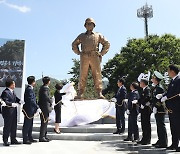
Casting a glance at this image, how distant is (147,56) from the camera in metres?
25.2

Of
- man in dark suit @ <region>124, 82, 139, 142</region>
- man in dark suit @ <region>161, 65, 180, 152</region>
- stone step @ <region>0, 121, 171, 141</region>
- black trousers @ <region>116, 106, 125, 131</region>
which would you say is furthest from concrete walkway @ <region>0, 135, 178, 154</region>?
black trousers @ <region>116, 106, 125, 131</region>

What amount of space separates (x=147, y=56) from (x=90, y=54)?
671 inches

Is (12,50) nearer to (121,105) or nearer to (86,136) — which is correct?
(86,136)

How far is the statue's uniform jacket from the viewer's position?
9.09 meters

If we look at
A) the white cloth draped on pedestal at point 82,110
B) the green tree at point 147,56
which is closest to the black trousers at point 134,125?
the white cloth draped on pedestal at point 82,110

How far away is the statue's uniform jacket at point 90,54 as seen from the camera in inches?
358

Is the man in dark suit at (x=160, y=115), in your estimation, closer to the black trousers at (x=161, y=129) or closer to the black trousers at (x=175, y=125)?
the black trousers at (x=161, y=129)

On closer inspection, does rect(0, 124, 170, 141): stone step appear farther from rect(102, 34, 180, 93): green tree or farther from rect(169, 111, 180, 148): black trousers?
rect(102, 34, 180, 93): green tree

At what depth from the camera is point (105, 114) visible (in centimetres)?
831

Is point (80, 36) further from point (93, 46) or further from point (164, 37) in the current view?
point (164, 37)

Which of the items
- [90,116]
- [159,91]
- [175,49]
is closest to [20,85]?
[90,116]

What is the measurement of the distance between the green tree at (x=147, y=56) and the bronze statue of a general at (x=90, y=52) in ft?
51.8

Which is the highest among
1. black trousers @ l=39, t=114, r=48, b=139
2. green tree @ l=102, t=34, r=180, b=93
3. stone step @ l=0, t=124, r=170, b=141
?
green tree @ l=102, t=34, r=180, b=93

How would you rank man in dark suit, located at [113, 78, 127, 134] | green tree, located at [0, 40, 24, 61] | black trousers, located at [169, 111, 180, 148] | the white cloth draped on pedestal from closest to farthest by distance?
black trousers, located at [169, 111, 180, 148]
man in dark suit, located at [113, 78, 127, 134]
the white cloth draped on pedestal
green tree, located at [0, 40, 24, 61]
